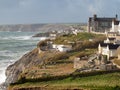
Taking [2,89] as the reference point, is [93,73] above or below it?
above

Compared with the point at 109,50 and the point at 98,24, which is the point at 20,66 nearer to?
the point at 109,50

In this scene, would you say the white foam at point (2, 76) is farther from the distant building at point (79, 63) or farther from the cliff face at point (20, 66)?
the distant building at point (79, 63)

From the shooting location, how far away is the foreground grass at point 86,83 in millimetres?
36906

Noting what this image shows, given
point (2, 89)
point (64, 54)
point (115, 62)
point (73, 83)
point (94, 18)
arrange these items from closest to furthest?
point (73, 83)
point (115, 62)
point (2, 89)
point (64, 54)
point (94, 18)

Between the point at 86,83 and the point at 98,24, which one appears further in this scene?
the point at 98,24

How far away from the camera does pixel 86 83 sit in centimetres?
3856

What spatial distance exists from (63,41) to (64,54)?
18806 millimetres

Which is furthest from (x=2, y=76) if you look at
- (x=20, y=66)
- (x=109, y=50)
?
(x=109, y=50)

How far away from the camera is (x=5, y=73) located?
229 feet

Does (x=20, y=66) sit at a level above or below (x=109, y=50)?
below

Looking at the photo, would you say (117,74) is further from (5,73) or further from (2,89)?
(5,73)

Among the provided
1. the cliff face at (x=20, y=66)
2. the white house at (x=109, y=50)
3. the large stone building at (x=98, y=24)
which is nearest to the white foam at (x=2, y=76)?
the cliff face at (x=20, y=66)

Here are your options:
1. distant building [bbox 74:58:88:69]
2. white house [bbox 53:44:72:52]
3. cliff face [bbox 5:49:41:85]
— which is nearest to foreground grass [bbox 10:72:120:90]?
distant building [bbox 74:58:88:69]

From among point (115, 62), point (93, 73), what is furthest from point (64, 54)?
point (93, 73)
